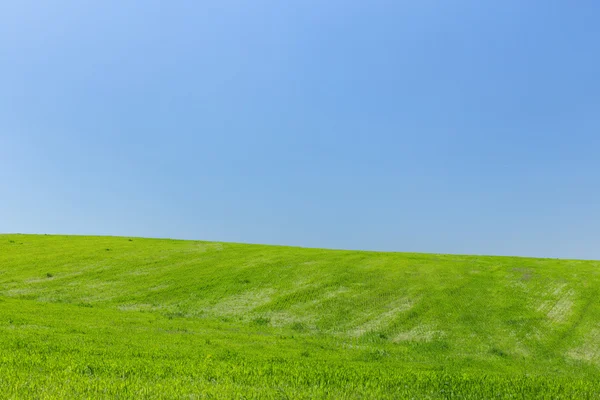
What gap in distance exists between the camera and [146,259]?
51938mm

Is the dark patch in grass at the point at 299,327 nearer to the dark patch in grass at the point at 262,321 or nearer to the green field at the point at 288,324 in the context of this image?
the green field at the point at 288,324

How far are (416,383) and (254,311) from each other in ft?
70.8

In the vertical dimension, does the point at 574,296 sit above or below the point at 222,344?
above

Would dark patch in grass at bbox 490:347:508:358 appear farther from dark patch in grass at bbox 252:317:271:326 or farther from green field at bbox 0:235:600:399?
dark patch in grass at bbox 252:317:271:326

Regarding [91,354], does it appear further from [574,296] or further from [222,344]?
[574,296]

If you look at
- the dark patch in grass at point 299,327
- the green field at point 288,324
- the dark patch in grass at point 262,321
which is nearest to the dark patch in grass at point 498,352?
the green field at point 288,324

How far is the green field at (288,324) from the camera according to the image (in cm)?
1239

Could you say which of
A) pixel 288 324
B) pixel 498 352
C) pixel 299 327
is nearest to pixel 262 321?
pixel 288 324

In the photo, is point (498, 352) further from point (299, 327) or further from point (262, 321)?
point (262, 321)

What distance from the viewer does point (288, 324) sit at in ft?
99.1

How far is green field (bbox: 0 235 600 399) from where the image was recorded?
40.7 feet

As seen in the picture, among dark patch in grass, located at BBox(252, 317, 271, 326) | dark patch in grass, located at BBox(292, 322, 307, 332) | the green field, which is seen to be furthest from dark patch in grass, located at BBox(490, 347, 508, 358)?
dark patch in grass, located at BBox(252, 317, 271, 326)

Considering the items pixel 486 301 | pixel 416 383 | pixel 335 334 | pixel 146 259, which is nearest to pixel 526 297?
pixel 486 301

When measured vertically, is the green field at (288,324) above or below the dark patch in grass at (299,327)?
above
